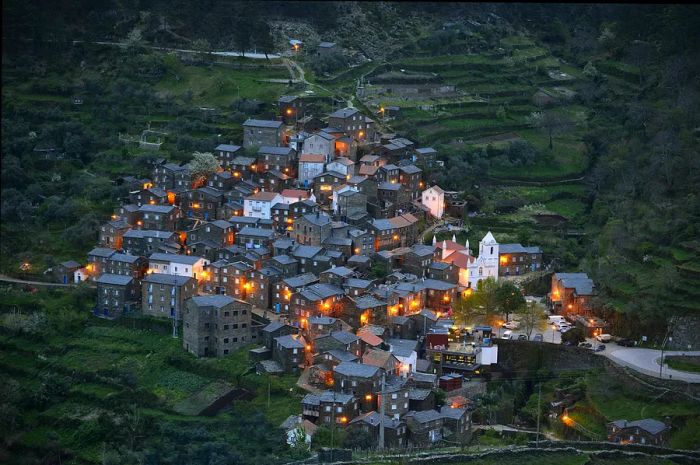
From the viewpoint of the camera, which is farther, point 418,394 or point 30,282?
point 30,282

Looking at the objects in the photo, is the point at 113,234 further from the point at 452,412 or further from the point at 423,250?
the point at 452,412

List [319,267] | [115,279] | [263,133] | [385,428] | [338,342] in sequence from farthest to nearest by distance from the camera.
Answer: [263,133] → [115,279] → [319,267] → [338,342] → [385,428]

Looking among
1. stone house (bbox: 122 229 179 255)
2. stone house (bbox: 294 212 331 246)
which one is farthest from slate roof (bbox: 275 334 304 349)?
stone house (bbox: 122 229 179 255)

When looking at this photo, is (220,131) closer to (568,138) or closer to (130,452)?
(568,138)

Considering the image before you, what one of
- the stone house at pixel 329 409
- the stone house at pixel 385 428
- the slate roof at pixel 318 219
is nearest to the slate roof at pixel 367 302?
the slate roof at pixel 318 219

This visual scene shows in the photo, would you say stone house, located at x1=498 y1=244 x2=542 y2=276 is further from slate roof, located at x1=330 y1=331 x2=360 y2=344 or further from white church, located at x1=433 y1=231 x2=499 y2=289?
slate roof, located at x1=330 y1=331 x2=360 y2=344

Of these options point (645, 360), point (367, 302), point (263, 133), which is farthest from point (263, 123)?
point (645, 360)

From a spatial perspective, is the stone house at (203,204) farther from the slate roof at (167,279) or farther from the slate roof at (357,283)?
the slate roof at (357,283)
